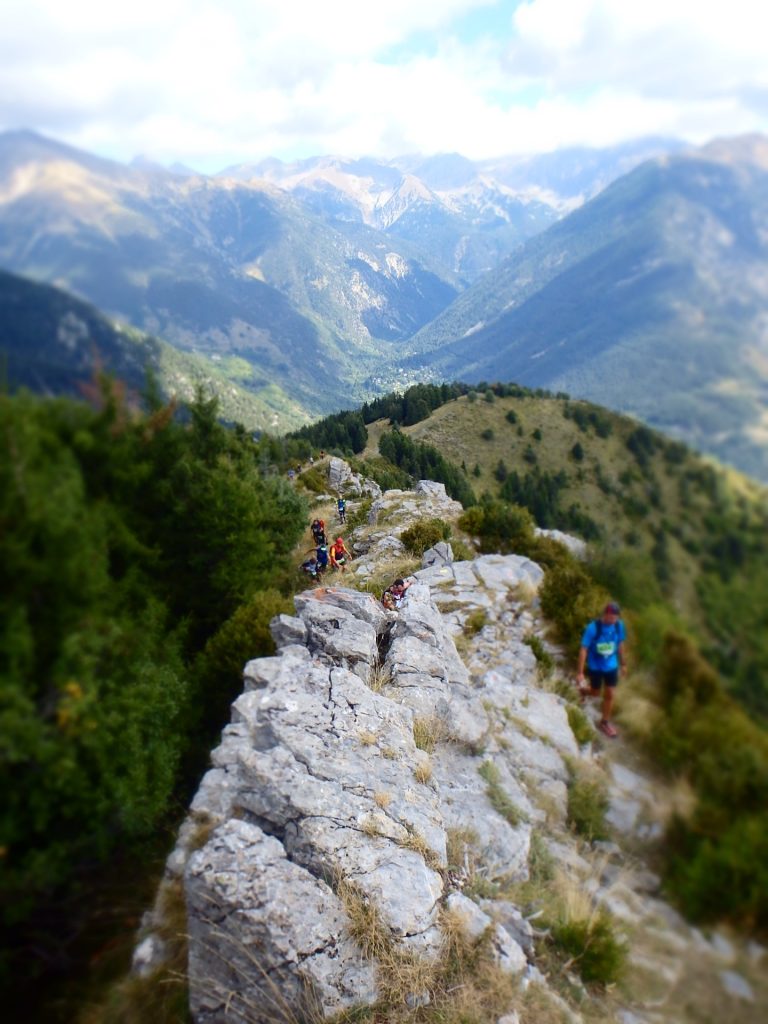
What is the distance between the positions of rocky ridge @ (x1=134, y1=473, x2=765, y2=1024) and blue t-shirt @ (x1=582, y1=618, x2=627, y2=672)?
56.5 inches

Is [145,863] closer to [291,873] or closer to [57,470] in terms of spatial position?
[291,873]

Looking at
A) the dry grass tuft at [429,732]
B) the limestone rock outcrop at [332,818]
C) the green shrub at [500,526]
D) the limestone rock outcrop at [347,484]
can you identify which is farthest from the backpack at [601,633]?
the limestone rock outcrop at [347,484]

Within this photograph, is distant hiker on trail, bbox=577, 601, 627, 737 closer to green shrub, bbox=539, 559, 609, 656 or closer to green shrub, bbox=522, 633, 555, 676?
green shrub, bbox=539, 559, 609, 656

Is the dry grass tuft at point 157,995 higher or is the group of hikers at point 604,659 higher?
the group of hikers at point 604,659

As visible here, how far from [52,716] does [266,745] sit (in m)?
2.87

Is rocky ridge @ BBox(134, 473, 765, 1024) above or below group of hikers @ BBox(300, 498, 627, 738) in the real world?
below

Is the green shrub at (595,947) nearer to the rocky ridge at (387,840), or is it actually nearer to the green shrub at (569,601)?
the rocky ridge at (387,840)

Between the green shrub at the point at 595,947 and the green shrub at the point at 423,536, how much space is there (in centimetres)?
1491

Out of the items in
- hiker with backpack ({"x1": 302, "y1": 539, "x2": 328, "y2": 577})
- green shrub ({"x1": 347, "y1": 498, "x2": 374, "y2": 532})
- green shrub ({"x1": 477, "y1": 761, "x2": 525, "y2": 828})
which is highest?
green shrub ({"x1": 477, "y1": 761, "x2": 525, "y2": 828})

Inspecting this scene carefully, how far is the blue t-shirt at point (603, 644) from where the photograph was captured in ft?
25.8

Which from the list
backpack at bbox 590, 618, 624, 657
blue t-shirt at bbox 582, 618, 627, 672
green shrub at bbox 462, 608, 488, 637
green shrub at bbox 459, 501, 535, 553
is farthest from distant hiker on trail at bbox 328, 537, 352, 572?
backpack at bbox 590, 618, 624, 657

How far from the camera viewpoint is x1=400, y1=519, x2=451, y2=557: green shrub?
21.2 m

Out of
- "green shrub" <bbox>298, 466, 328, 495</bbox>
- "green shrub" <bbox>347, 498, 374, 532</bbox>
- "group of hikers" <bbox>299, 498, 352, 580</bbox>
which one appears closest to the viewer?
"group of hikers" <bbox>299, 498, 352, 580</bbox>

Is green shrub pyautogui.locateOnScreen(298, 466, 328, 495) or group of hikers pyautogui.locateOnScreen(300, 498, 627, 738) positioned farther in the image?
green shrub pyautogui.locateOnScreen(298, 466, 328, 495)
